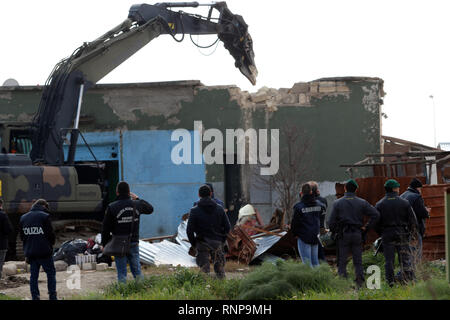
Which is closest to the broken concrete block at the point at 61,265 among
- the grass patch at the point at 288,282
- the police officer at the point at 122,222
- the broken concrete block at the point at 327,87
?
the police officer at the point at 122,222

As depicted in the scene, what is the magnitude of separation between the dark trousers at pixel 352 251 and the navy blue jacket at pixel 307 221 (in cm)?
59

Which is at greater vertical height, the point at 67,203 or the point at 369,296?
the point at 67,203

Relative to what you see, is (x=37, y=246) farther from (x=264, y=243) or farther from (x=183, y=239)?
(x=183, y=239)

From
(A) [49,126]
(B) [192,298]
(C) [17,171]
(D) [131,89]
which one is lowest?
(B) [192,298]

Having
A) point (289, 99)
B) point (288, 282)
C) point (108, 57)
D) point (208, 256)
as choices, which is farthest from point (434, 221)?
point (289, 99)

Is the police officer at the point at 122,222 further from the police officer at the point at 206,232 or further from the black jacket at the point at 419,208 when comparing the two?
the black jacket at the point at 419,208

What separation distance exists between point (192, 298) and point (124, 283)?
4.60ft

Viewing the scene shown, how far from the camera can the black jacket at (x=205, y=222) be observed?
1062cm

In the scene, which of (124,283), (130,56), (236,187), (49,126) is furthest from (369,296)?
(236,187)

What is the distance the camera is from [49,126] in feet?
57.6

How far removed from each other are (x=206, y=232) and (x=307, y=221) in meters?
1.68

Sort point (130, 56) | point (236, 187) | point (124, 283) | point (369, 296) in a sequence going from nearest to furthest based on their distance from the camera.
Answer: point (369, 296)
point (124, 283)
point (130, 56)
point (236, 187)
